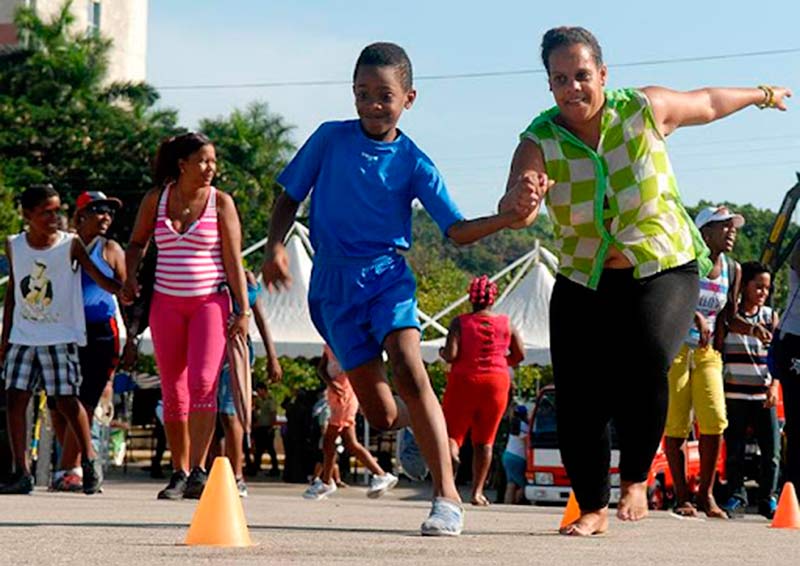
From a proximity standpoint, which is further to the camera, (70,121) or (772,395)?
(70,121)

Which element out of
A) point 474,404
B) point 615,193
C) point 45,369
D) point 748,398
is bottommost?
point 474,404

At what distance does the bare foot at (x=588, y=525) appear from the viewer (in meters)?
7.40

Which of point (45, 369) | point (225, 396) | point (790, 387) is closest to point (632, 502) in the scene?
point (790, 387)

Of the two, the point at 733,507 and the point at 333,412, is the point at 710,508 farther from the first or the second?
the point at 333,412

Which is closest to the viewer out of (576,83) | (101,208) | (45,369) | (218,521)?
(218,521)

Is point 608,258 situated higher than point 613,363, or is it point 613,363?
point 608,258

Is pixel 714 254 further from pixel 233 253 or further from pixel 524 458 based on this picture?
pixel 524 458

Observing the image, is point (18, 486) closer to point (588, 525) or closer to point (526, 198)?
point (588, 525)

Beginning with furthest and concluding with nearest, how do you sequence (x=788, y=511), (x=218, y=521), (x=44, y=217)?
(x=44, y=217) → (x=788, y=511) → (x=218, y=521)

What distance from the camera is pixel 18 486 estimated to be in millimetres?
11531

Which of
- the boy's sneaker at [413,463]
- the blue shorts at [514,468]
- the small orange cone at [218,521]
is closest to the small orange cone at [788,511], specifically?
the small orange cone at [218,521]

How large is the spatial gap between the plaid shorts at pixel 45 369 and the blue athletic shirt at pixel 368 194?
4419 millimetres

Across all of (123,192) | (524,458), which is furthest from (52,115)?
(524,458)

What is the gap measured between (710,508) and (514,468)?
897cm
